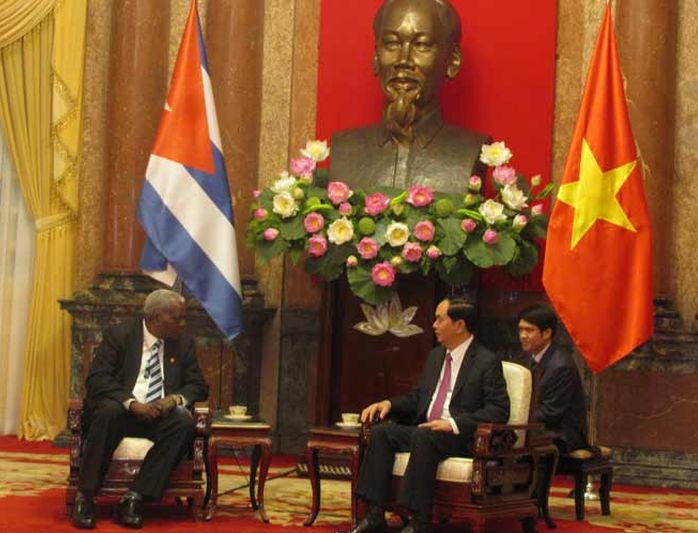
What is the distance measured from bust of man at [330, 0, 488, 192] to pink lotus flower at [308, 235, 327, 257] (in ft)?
2.16

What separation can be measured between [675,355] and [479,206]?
1693mm

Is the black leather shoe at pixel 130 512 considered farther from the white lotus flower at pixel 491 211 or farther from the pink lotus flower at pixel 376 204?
the white lotus flower at pixel 491 211

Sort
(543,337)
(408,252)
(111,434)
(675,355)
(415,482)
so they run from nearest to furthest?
(415,482) → (111,434) → (543,337) → (408,252) → (675,355)

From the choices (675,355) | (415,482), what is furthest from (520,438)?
(675,355)

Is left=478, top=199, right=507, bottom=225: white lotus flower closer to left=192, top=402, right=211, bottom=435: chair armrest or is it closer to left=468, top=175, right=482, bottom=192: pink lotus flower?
left=468, top=175, right=482, bottom=192: pink lotus flower

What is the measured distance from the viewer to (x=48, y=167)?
10680 millimetres

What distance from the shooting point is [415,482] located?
6.65 meters

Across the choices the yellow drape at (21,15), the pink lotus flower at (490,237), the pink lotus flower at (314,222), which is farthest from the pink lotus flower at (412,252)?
the yellow drape at (21,15)

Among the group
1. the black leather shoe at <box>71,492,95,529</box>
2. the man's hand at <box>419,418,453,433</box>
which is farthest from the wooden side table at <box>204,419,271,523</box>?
the man's hand at <box>419,418,453,433</box>

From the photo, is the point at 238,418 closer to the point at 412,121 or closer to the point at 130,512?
the point at 130,512

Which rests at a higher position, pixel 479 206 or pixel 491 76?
pixel 491 76

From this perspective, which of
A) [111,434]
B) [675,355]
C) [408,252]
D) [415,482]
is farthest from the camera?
[675,355]

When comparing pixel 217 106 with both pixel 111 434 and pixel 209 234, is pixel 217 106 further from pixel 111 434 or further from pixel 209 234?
pixel 111 434

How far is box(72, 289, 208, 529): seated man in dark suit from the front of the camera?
23.1 ft
